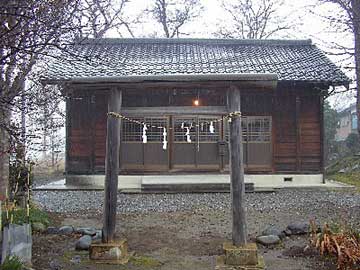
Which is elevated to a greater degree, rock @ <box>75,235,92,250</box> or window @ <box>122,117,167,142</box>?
window @ <box>122,117,167,142</box>

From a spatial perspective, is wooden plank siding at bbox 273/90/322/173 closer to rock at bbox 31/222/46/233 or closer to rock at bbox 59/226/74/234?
rock at bbox 59/226/74/234

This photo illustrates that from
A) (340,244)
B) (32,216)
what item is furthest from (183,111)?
(32,216)

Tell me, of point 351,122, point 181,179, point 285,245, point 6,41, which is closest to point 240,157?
point 285,245

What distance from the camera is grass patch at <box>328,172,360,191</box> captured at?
16.0 metres

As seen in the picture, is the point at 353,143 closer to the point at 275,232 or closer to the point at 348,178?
the point at 348,178

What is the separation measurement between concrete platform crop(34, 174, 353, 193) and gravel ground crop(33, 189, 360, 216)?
1.31 feet

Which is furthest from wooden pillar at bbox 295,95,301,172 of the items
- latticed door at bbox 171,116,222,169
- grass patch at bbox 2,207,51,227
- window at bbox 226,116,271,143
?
grass patch at bbox 2,207,51,227

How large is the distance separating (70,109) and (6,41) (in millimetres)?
11266

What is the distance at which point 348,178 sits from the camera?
17.2m

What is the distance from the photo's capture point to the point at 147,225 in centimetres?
873

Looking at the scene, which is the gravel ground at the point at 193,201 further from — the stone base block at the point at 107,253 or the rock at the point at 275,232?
the stone base block at the point at 107,253

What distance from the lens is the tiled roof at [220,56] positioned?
47.9 feet

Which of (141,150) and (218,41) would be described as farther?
(218,41)

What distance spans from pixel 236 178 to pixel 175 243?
1821mm
